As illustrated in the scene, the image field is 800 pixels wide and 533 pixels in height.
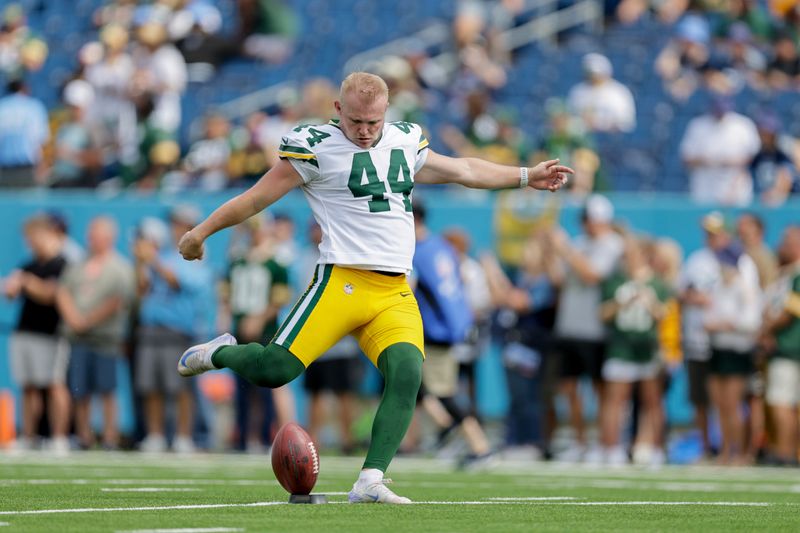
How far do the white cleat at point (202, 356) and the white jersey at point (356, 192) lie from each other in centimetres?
71

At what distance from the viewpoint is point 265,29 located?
21.5 m

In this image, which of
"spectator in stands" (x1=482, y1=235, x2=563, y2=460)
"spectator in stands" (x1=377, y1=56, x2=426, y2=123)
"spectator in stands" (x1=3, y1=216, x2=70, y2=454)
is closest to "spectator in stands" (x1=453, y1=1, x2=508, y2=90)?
"spectator in stands" (x1=377, y1=56, x2=426, y2=123)

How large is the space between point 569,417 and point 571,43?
5.94 meters

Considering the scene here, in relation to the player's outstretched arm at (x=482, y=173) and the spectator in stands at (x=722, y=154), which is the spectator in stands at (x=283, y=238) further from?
the player's outstretched arm at (x=482, y=173)

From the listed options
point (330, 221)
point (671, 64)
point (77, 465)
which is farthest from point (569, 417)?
point (330, 221)

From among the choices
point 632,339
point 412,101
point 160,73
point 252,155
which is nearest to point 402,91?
point 412,101

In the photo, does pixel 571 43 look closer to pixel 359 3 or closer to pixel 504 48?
pixel 504 48

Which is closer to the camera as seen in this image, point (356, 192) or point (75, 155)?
point (356, 192)

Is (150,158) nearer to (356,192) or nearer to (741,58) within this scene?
(741,58)

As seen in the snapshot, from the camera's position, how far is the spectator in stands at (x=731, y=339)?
14438mm

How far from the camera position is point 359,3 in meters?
22.0

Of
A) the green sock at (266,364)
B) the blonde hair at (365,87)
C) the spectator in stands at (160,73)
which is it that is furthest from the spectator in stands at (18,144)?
the blonde hair at (365,87)

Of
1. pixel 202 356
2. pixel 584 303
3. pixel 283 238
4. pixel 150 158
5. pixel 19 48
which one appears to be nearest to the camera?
pixel 202 356

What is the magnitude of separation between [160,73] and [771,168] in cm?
717
